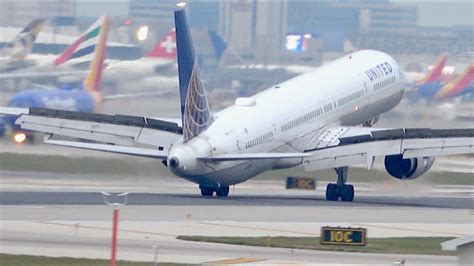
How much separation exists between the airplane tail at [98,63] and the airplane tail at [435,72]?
13.7 meters

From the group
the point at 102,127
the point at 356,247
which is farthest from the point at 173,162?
the point at 356,247

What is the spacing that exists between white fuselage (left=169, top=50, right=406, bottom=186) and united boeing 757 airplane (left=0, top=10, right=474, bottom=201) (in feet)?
0.12

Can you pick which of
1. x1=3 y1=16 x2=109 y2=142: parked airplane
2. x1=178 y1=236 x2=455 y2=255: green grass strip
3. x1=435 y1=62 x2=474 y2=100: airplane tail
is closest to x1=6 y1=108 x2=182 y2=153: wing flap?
x1=3 y1=16 x2=109 y2=142: parked airplane

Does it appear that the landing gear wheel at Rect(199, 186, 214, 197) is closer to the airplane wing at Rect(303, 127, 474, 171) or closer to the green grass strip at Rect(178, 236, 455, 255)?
the airplane wing at Rect(303, 127, 474, 171)

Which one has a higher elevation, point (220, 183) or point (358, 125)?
point (358, 125)

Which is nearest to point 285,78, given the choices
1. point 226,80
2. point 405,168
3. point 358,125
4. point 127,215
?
point 226,80

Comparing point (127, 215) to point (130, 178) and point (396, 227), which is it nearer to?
point (396, 227)

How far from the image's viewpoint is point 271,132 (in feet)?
179

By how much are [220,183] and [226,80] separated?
75.4ft

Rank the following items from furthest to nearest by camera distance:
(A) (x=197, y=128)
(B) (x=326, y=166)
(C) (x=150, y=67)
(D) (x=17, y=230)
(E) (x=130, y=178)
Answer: (C) (x=150, y=67), (E) (x=130, y=178), (B) (x=326, y=166), (A) (x=197, y=128), (D) (x=17, y=230)

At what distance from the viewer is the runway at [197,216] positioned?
3791 cm

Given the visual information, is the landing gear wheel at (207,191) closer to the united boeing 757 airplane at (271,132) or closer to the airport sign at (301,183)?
the united boeing 757 airplane at (271,132)

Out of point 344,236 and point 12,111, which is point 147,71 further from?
point 344,236

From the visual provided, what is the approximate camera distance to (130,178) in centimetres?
5928
